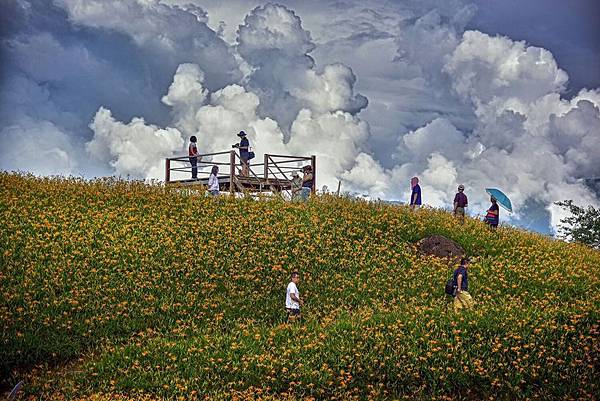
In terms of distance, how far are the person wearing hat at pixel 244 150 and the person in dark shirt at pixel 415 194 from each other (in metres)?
8.74

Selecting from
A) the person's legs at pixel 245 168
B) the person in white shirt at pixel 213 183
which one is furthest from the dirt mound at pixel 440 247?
the person's legs at pixel 245 168

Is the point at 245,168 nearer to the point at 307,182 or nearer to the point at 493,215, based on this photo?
the point at 307,182

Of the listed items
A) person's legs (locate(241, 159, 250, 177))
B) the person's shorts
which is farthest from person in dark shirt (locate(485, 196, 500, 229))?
person's legs (locate(241, 159, 250, 177))

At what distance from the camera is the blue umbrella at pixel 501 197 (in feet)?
109

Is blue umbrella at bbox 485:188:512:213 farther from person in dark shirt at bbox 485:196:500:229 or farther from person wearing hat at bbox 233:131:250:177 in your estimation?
person wearing hat at bbox 233:131:250:177

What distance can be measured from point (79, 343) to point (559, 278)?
59.0 feet

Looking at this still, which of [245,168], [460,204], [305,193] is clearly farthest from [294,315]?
[245,168]

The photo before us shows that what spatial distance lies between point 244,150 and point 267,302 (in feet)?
49.6

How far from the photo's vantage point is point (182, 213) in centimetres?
3025

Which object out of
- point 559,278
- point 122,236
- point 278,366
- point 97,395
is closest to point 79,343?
point 97,395

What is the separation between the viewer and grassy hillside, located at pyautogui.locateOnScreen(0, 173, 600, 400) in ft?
59.2

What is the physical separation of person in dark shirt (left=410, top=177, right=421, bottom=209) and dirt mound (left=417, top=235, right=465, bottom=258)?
163 inches

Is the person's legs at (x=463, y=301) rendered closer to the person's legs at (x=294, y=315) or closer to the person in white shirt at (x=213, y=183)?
the person's legs at (x=294, y=315)

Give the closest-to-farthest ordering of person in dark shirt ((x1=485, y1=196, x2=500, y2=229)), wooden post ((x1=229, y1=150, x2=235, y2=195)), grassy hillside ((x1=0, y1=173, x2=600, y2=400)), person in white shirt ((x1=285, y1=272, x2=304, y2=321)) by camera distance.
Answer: grassy hillside ((x1=0, y1=173, x2=600, y2=400)) < person in white shirt ((x1=285, y1=272, x2=304, y2=321)) < person in dark shirt ((x1=485, y1=196, x2=500, y2=229)) < wooden post ((x1=229, y1=150, x2=235, y2=195))
